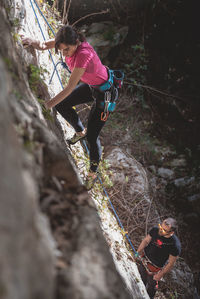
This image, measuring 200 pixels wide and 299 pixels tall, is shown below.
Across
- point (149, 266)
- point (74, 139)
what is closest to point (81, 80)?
point (74, 139)

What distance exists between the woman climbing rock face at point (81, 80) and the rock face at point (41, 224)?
0.68 m

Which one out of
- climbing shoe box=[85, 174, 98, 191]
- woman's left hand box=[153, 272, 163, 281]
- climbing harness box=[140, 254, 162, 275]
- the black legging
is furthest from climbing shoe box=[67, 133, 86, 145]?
woman's left hand box=[153, 272, 163, 281]

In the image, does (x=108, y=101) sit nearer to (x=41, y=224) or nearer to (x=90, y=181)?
(x=90, y=181)

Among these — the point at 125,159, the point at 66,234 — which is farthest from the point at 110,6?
the point at 66,234

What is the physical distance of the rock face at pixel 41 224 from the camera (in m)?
0.81

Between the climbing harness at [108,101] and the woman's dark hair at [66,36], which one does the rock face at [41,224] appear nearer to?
the woman's dark hair at [66,36]

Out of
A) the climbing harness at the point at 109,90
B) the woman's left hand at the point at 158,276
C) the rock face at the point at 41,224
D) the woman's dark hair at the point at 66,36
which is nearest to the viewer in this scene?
the rock face at the point at 41,224

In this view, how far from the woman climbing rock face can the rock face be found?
679mm

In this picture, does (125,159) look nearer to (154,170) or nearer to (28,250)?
(154,170)

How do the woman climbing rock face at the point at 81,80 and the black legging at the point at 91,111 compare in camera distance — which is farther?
the black legging at the point at 91,111

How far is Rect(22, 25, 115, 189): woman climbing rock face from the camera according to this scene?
201 cm

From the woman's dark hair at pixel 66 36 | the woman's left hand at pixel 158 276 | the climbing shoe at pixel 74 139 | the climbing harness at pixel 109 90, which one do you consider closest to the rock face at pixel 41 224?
the woman's dark hair at pixel 66 36

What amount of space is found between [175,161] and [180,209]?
1316 millimetres

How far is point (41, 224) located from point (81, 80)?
1886 millimetres
